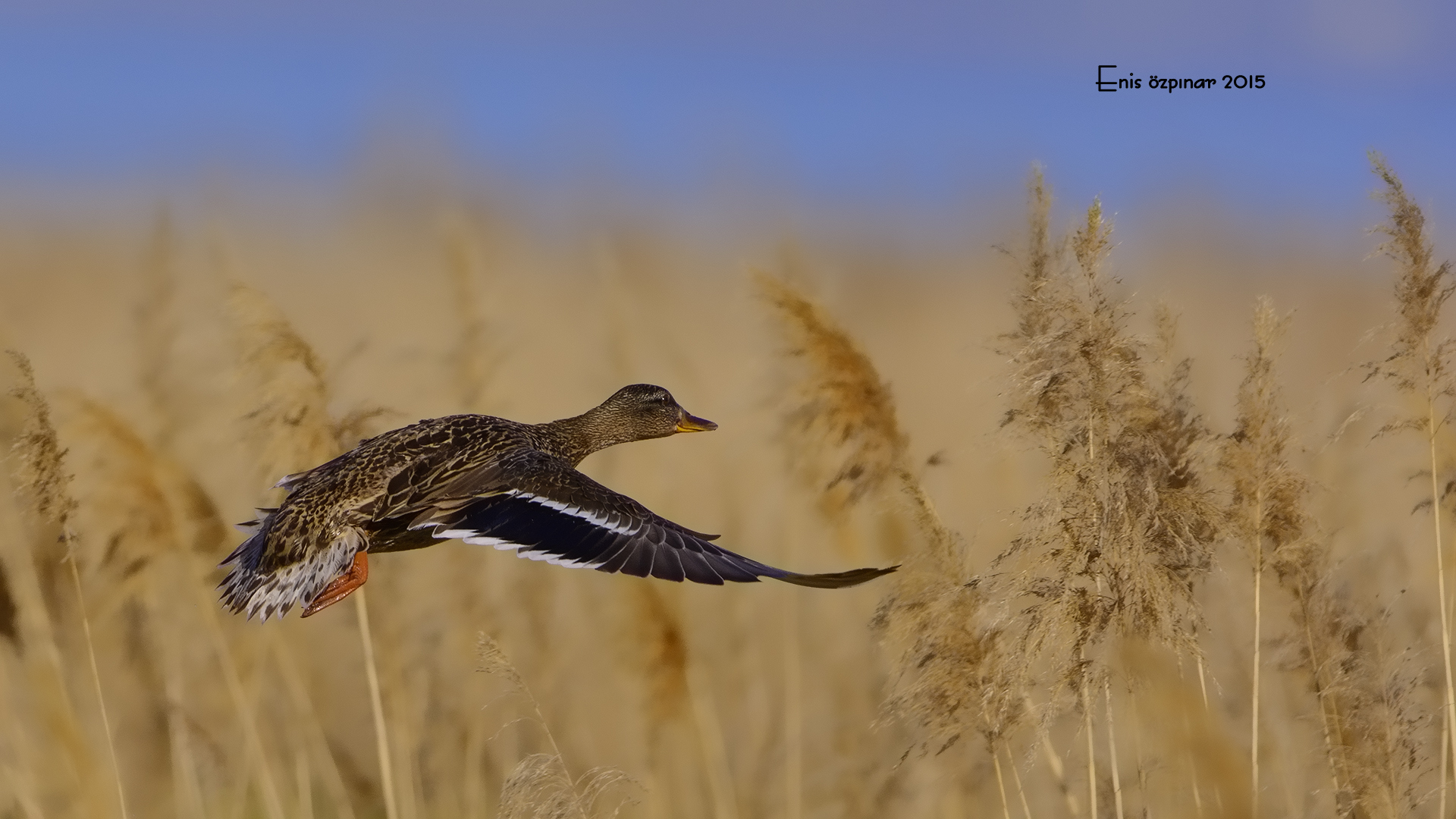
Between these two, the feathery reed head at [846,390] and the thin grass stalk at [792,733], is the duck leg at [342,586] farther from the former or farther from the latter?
the thin grass stalk at [792,733]

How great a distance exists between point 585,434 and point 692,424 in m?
0.46

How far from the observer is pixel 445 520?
3.73 meters

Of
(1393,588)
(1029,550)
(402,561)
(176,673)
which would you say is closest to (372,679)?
(402,561)

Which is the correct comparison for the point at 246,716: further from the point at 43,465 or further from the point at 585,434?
the point at 585,434

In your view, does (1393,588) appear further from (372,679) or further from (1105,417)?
(372,679)

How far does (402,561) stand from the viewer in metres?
5.04

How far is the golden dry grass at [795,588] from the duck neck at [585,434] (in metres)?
0.41

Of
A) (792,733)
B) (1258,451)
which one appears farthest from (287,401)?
(1258,451)

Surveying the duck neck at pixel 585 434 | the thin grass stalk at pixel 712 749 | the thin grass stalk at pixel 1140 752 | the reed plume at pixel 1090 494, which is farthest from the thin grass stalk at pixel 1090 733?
the duck neck at pixel 585 434

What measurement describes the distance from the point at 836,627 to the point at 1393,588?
7.75 ft

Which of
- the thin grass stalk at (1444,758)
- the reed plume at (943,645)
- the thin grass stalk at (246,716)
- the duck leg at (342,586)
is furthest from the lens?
the thin grass stalk at (246,716)

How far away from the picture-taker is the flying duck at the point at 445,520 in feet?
11.3

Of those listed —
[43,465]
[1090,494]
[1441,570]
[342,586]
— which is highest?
[43,465]

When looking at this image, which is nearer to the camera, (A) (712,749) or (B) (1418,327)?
(B) (1418,327)
